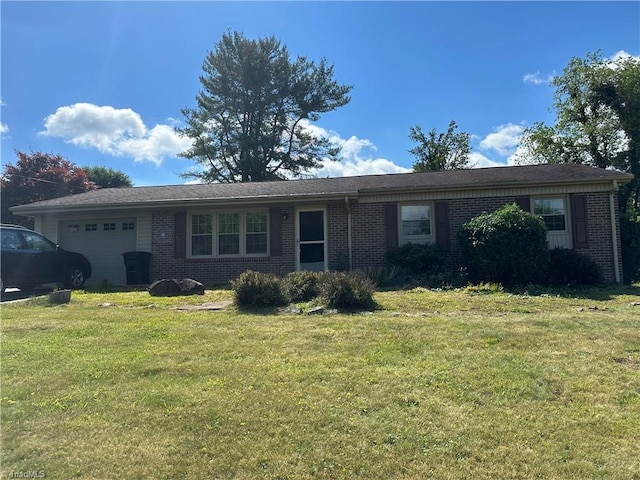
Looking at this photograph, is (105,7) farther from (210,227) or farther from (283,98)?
(283,98)

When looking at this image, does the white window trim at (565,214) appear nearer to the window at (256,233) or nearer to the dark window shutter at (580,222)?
the dark window shutter at (580,222)

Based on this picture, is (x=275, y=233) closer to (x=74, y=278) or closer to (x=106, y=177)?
(x=74, y=278)

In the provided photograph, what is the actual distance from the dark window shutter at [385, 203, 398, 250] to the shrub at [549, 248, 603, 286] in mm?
4028

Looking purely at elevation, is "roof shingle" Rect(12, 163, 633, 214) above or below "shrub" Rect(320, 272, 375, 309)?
above

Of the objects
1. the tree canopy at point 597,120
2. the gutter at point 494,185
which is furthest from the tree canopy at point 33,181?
the tree canopy at point 597,120

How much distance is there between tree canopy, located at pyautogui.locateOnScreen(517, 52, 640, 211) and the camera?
71.1 feet

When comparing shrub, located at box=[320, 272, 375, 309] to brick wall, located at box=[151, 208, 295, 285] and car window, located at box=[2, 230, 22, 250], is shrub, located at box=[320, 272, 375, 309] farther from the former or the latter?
car window, located at box=[2, 230, 22, 250]

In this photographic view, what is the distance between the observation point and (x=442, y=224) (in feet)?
41.8

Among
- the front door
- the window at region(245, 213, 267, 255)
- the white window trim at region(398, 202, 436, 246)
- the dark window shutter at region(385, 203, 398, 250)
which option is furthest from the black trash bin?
the white window trim at region(398, 202, 436, 246)

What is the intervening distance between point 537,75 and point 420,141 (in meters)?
9.97

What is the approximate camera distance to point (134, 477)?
2.57m

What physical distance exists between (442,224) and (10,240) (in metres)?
10.8

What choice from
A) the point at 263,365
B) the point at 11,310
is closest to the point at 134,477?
the point at 263,365

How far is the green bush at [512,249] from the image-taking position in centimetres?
1024
